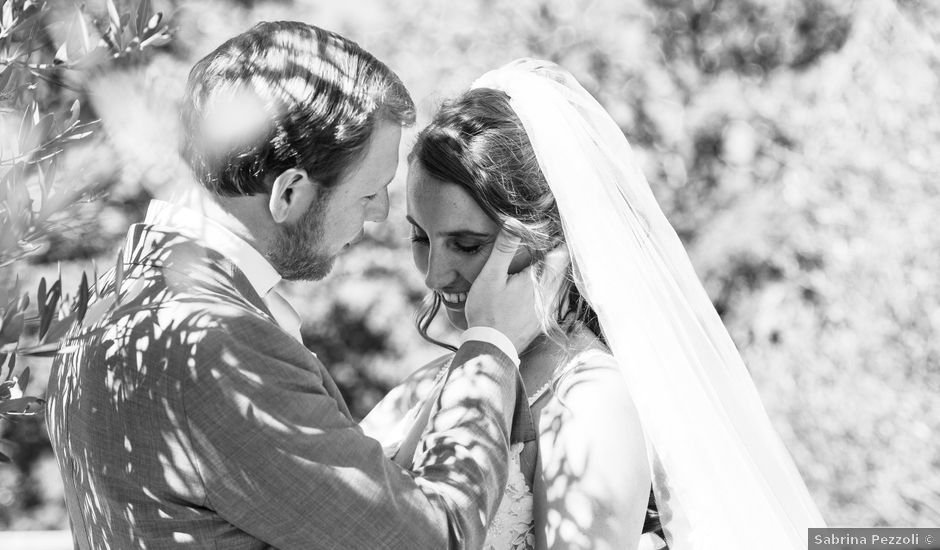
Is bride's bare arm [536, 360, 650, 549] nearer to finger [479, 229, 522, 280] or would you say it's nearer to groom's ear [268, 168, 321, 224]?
finger [479, 229, 522, 280]

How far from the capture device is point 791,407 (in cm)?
444

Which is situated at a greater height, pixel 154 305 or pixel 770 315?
pixel 154 305

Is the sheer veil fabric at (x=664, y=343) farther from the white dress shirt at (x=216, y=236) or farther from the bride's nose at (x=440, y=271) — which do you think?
the white dress shirt at (x=216, y=236)

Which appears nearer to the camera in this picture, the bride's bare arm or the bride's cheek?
the bride's bare arm

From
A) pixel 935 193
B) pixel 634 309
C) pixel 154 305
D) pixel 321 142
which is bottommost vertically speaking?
pixel 935 193

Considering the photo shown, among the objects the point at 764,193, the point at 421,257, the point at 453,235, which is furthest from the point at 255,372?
the point at 764,193

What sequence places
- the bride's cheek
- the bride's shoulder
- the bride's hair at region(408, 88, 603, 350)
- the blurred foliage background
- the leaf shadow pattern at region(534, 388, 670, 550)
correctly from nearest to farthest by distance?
the leaf shadow pattern at region(534, 388, 670, 550)
the bride's hair at region(408, 88, 603, 350)
the bride's cheek
the bride's shoulder
the blurred foliage background

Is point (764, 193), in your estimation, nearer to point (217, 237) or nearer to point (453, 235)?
point (453, 235)

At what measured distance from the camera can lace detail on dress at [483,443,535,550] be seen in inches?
77.7

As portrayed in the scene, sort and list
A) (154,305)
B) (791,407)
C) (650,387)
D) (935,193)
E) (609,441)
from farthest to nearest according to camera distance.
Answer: (791,407), (935,193), (650,387), (609,441), (154,305)

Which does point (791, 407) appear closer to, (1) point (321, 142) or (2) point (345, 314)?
(2) point (345, 314)

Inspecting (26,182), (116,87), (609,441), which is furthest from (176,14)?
(609,441)

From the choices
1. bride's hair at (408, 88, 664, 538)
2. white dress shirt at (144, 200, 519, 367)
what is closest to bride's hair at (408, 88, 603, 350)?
bride's hair at (408, 88, 664, 538)

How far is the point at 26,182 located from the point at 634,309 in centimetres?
161
